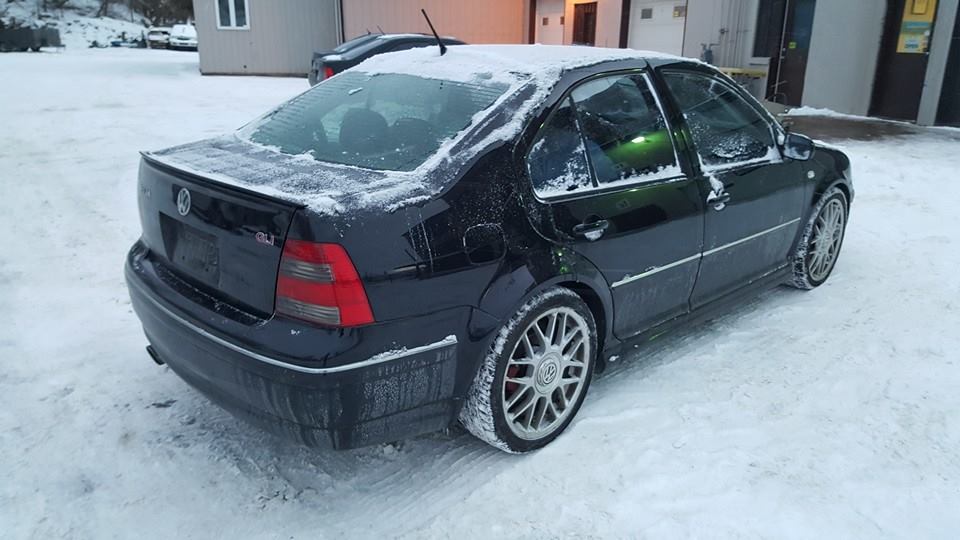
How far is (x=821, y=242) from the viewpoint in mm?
4793

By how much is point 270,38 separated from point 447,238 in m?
19.6

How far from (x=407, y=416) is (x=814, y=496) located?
1604 mm

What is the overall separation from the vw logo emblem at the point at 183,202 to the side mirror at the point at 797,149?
326 cm

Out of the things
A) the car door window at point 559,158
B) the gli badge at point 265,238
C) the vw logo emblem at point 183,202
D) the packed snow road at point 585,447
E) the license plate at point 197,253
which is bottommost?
the packed snow road at point 585,447

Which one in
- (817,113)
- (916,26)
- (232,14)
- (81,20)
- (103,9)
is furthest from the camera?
(103,9)

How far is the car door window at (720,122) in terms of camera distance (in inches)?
144

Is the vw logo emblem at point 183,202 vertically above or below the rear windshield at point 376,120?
below

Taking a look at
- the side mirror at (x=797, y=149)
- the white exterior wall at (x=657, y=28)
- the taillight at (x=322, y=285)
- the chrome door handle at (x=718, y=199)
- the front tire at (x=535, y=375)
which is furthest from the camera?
the white exterior wall at (x=657, y=28)

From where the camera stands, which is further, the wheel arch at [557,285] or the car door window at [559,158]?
the car door window at [559,158]

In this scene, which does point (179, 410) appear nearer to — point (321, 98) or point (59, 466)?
point (59, 466)

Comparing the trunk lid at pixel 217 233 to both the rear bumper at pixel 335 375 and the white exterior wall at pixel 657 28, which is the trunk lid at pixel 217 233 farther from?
the white exterior wall at pixel 657 28

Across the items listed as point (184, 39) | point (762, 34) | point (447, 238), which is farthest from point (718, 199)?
point (184, 39)

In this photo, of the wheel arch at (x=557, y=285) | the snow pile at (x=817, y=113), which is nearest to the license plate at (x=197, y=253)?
the wheel arch at (x=557, y=285)

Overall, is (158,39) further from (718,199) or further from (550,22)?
(718,199)
